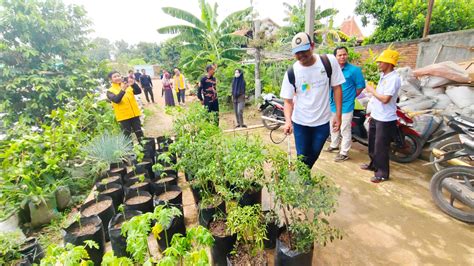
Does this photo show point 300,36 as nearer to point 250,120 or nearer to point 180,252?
point 180,252

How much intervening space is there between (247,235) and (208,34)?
405 inches

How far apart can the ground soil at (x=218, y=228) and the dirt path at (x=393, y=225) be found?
0.63 m

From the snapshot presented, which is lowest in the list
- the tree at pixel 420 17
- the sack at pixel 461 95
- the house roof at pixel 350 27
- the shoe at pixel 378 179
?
the shoe at pixel 378 179

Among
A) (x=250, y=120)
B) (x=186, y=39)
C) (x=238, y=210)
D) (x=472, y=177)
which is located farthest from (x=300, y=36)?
(x=186, y=39)

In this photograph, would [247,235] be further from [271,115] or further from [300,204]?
[271,115]

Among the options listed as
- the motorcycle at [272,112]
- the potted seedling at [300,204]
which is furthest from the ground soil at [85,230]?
the motorcycle at [272,112]

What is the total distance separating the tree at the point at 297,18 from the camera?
11.6m

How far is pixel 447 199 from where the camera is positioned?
9.18ft

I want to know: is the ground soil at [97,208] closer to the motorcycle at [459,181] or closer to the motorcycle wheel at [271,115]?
the motorcycle at [459,181]

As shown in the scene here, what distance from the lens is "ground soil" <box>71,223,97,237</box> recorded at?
221 cm

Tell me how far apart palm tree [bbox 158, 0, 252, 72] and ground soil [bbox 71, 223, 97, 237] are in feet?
27.2

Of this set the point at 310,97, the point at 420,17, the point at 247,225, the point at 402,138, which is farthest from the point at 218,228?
the point at 420,17

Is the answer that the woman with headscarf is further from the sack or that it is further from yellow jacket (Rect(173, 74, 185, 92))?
the sack

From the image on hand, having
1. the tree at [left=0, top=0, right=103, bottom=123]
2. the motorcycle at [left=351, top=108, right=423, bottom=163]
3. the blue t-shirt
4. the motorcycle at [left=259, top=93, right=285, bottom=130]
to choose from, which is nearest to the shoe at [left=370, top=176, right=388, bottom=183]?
the motorcycle at [left=351, top=108, right=423, bottom=163]
